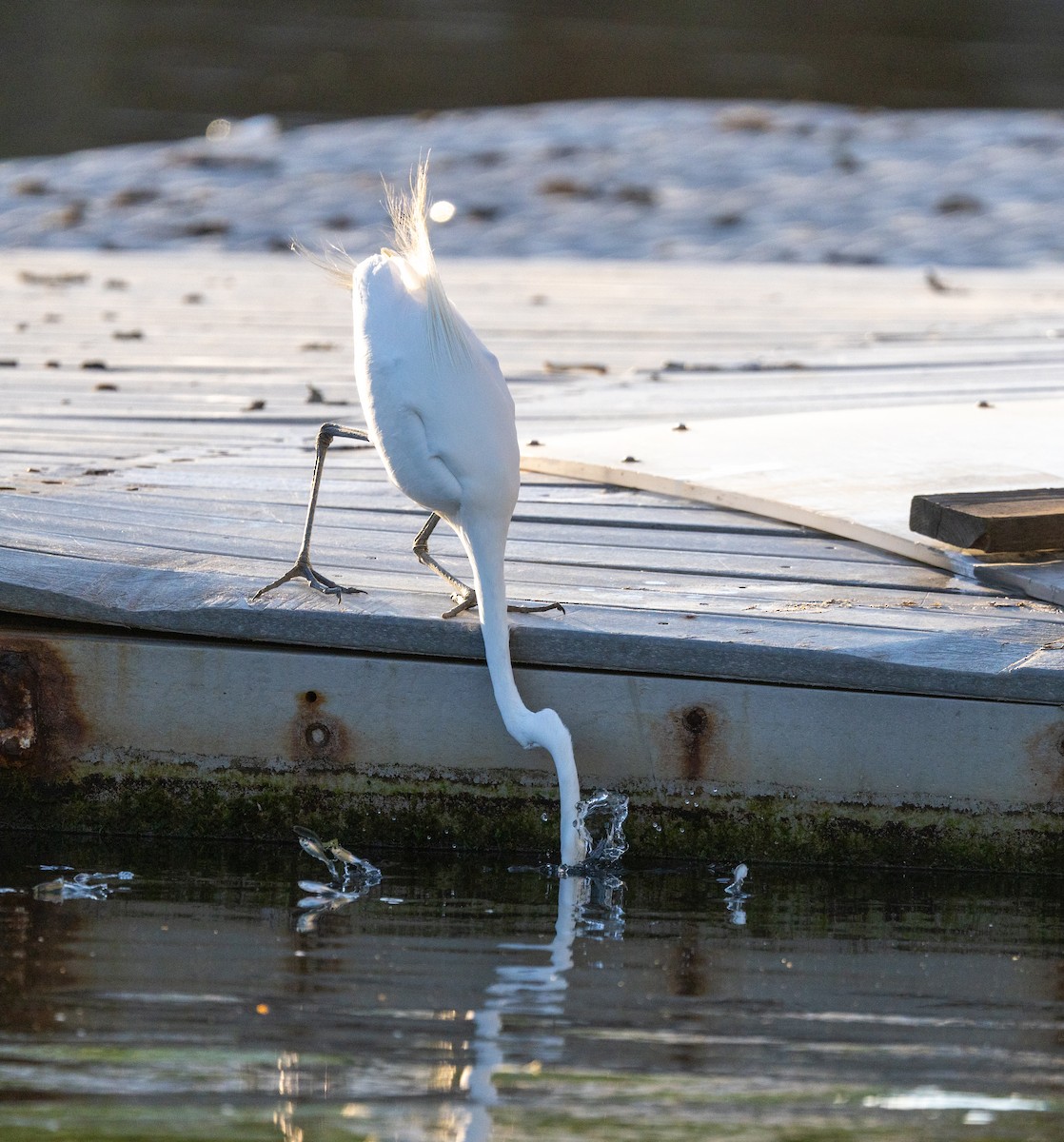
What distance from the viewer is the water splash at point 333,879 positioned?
9.45 feet

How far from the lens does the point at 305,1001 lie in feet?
8.00

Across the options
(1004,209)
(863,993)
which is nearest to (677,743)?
(863,993)

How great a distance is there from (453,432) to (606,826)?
2.14ft

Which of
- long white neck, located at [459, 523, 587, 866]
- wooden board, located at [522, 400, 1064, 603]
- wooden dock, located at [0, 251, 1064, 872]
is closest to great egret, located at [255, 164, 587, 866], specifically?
long white neck, located at [459, 523, 587, 866]

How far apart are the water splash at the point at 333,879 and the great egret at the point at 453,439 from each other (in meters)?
0.31

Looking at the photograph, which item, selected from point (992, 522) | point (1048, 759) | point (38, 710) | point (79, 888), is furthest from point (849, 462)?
point (79, 888)

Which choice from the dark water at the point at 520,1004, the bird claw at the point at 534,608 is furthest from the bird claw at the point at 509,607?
the dark water at the point at 520,1004

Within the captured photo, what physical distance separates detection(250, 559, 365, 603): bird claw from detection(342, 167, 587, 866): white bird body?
20cm

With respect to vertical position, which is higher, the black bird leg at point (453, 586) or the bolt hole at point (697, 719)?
the black bird leg at point (453, 586)

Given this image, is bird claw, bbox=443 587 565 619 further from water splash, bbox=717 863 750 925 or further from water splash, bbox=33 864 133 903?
water splash, bbox=33 864 133 903

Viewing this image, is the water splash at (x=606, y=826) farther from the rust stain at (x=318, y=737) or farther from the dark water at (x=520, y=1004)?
the rust stain at (x=318, y=737)

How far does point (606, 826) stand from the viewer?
3.07m

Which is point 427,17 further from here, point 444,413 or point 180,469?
point 444,413

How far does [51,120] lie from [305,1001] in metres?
16.3
